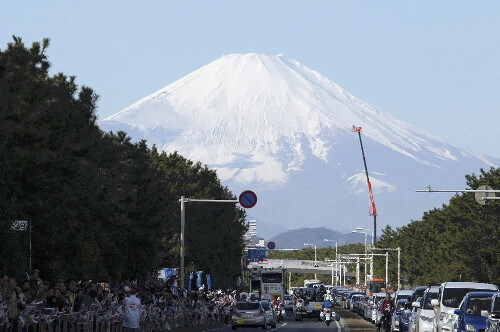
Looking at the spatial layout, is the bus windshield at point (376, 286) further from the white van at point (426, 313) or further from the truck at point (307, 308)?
the white van at point (426, 313)

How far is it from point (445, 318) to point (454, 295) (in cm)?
158

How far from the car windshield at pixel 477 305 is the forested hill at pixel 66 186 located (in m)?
16.8

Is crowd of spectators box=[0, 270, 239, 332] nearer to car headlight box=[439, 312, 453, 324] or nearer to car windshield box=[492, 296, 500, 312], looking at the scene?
car headlight box=[439, 312, 453, 324]

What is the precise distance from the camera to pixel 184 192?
10838 cm

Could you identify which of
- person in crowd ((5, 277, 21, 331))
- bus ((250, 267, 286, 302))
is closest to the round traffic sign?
person in crowd ((5, 277, 21, 331))

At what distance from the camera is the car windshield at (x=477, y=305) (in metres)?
33.0

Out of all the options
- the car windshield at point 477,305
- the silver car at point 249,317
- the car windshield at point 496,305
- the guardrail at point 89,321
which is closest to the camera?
the car windshield at point 496,305

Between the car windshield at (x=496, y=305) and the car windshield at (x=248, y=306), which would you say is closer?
the car windshield at (x=496, y=305)

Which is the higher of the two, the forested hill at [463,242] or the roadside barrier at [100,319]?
the forested hill at [463,242]

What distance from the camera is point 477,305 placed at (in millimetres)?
33438

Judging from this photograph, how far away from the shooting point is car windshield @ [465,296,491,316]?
32969 millimetres

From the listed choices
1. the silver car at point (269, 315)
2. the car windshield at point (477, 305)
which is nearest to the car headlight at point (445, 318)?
the car windshield at point (477, 305)

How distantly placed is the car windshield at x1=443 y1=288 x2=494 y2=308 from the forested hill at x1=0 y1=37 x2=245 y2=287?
14.9 meters

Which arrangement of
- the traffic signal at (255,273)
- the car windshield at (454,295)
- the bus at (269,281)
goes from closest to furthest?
the car windshield at (454,295), the traffic signal at (255,273), the bus at (269,281)
